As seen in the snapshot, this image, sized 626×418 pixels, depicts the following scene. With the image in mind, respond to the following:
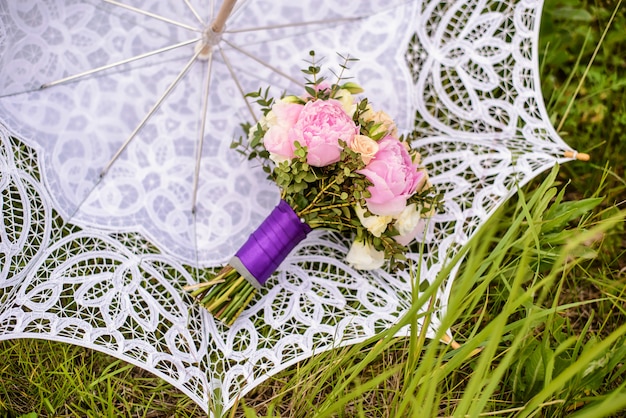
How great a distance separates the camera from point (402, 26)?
56.1 inches

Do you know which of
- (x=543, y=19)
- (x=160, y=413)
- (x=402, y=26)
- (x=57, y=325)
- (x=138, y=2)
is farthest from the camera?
(x=543, y=19)

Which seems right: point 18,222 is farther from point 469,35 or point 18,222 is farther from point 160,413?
point 469,35

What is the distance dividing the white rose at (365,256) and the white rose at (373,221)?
8 cm

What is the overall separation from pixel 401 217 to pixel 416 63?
0.46 m

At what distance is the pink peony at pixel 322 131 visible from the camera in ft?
3.69

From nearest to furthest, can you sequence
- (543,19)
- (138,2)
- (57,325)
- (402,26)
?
1. (57,325)
2. (138,2)
3. (402,26)
4. (543,19)

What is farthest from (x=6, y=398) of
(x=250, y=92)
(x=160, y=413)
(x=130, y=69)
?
(x=250, y=92)

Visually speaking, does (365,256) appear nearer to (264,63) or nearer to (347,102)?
(347,102)

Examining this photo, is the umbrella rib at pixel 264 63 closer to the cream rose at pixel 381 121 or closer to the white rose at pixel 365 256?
the cream rose at pixel 381 121

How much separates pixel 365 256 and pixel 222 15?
24.4 inches

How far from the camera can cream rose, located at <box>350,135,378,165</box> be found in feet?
3.73

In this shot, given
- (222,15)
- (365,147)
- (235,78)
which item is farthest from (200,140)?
(365,147)

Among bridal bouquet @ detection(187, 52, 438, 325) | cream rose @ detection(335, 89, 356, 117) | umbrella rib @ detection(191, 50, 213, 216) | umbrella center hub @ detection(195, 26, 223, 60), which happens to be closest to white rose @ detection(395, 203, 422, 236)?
bridal bouquet @ detection(187, 52, 438, 325)

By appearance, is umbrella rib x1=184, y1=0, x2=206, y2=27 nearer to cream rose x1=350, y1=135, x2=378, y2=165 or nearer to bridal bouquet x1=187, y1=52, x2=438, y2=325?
bridal bouquet x1=187, y1=52, x2=438, y2=325
